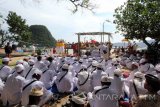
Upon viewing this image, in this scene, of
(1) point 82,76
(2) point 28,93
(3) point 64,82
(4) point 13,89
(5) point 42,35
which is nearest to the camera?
(2) point 28,93

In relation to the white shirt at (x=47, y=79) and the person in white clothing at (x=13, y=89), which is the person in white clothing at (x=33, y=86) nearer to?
the person in white clothing at (x=13, y=89)

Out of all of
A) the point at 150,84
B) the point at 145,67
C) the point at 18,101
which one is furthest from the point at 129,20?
the point at 150,84

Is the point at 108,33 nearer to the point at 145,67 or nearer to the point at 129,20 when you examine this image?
the point at 129,20

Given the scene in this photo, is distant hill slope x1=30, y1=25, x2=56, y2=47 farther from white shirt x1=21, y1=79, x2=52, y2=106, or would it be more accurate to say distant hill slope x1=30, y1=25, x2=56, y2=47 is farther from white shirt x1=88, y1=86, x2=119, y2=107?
white shirt x1=88, y1=86, x2=119, y2=107

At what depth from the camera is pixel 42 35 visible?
126062 mm

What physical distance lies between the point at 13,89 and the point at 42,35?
116m

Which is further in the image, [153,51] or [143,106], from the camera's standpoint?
[153,51]

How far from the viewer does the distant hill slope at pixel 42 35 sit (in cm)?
12100

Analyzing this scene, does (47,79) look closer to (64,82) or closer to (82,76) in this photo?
(64,82)

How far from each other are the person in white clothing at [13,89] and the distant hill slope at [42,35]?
108395mm

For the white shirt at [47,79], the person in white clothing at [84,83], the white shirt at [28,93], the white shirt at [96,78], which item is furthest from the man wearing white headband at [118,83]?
the white shirt at [47,79]

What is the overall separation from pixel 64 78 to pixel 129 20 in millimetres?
19108

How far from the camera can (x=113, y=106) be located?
7.75 metres

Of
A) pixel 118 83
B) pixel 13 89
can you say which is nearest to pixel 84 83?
pixel 118 83
